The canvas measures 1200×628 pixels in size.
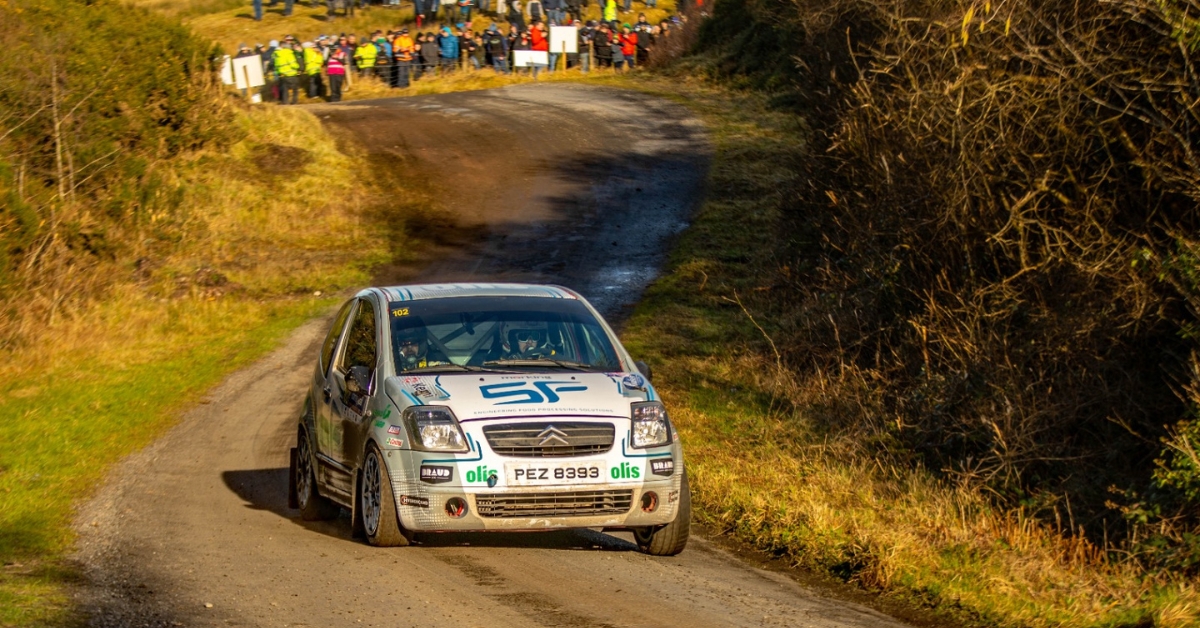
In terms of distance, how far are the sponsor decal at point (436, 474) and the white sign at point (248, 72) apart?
33.2 m

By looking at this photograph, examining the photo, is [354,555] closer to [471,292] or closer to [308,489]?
[308,489]

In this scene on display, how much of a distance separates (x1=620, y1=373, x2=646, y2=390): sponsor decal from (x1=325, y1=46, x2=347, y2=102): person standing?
34.3 meters

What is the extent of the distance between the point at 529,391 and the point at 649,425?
0.79 metres

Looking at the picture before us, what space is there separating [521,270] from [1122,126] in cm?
1420

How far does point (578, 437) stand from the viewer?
838cm

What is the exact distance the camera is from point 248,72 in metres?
39.6

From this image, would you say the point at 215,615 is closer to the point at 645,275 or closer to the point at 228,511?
the point at 228,511

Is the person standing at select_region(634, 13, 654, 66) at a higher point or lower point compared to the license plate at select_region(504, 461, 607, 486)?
higher

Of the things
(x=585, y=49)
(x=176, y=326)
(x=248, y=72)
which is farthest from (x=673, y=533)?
(x=585, y=49)

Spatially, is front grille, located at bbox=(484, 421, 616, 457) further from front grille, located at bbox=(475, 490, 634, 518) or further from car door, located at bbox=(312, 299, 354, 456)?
car door, located at bbox=(312, 299, 354, 456)

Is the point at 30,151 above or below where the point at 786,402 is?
above

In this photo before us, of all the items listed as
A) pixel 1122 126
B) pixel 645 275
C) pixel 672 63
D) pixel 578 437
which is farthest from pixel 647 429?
pixel 672 63

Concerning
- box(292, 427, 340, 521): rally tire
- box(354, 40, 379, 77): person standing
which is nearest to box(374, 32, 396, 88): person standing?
box(354, 40, 379, 77): person standing

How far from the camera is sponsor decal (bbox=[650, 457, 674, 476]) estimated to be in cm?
854
